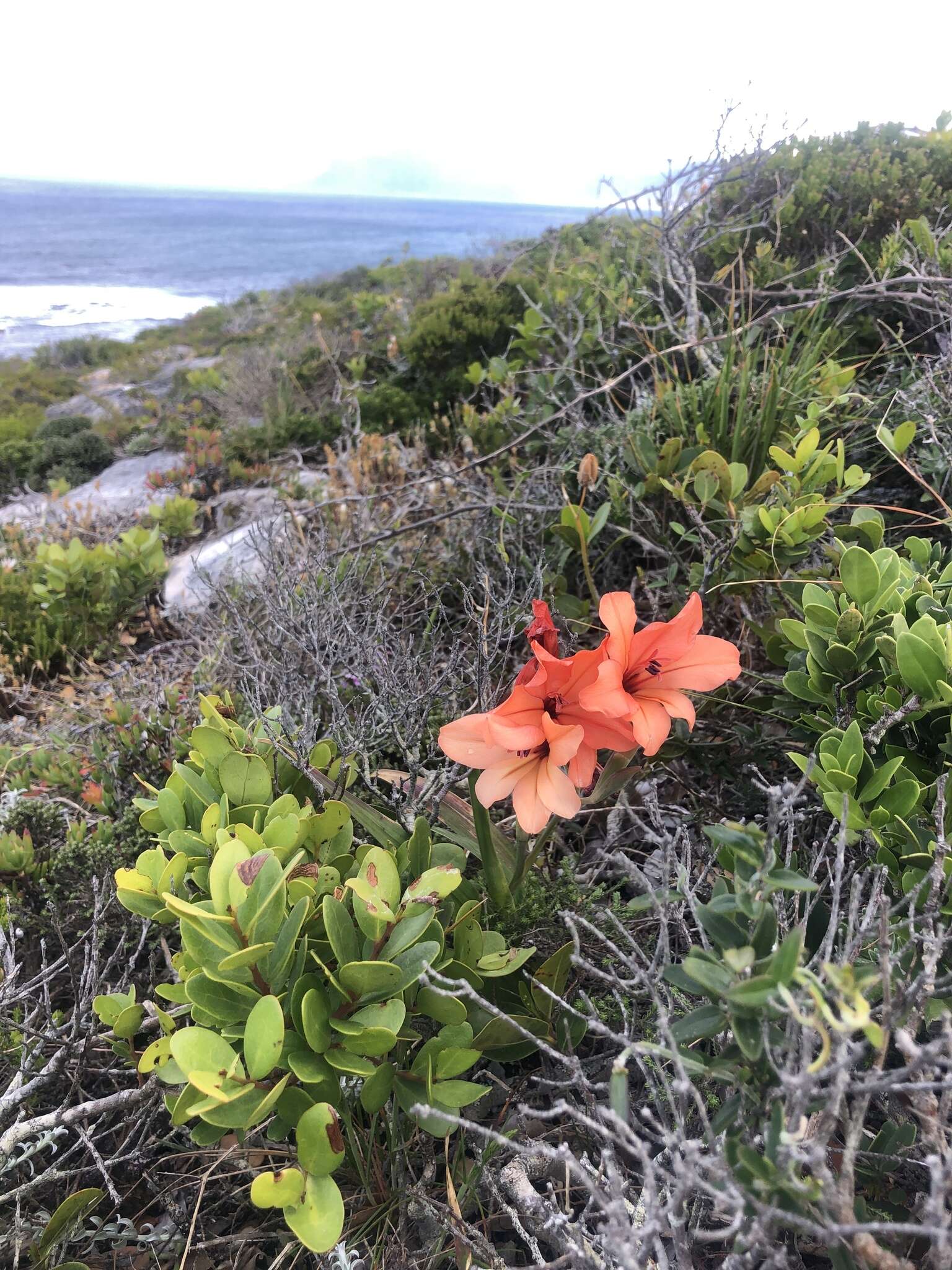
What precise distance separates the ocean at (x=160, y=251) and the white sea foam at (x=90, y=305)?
92 mm

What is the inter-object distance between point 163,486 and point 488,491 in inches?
139

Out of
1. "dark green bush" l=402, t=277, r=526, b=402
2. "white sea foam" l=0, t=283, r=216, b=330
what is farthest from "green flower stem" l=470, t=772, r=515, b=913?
"white sea foam" l=0, t=283, r=216, b=330

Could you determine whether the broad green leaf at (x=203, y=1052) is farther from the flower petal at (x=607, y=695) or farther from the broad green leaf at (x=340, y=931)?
the flower petal at (x=607, y=695)

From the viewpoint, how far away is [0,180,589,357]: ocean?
25922mm

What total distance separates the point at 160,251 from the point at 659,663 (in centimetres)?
5426

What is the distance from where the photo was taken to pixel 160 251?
4550 cm

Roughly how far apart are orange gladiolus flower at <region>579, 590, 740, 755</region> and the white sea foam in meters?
27.5

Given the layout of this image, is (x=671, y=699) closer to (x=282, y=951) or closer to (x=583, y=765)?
(x=583, y=765)

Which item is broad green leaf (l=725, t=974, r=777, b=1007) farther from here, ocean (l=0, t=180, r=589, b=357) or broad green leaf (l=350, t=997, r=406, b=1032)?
ocean (l=0, t=180, r=589, b=357)

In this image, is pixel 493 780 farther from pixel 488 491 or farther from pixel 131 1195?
pixel 488 491

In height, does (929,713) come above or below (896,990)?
above

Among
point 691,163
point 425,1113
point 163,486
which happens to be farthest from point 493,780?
point 163,486

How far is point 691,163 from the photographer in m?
2.76

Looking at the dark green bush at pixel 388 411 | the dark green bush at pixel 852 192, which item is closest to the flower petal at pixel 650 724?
the dark green bush at pixel 852 192
